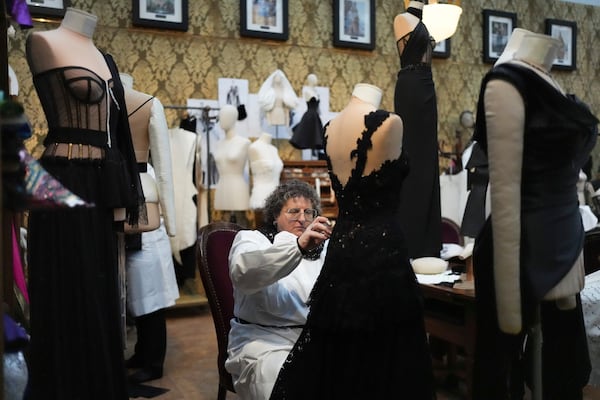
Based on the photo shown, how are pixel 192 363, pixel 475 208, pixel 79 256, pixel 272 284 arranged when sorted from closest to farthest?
pixel 79 256 < pixel 272 284 < pixel 475 208 < pixel 192 363

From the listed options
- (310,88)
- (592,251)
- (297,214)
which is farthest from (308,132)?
(297,214)

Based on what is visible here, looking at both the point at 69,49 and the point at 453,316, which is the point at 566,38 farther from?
the point at 69,49

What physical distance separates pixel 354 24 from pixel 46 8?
308 centimetres

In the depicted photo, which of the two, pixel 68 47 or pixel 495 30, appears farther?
pixel 495 30

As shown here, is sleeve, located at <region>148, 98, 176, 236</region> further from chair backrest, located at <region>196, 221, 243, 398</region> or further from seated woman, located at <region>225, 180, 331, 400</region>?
chair backrest, located at <region>196, 221, 243, 398</region>

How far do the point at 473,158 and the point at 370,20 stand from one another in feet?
13.1

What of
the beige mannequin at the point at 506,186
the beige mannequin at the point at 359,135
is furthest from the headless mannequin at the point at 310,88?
the beige mannequin at the point at 506,186

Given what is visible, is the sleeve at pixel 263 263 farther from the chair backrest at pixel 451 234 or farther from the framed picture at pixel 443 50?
the framed picture at pixel 443 50

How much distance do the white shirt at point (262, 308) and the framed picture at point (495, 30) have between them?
5.60m

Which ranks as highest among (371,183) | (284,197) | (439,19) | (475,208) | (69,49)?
(439,19)

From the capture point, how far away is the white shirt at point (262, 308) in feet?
6.88

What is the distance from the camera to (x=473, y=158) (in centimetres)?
297

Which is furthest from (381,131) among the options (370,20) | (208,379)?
(370,20)

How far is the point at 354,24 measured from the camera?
653cm
